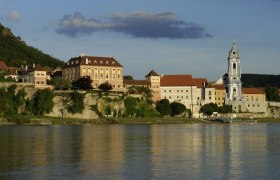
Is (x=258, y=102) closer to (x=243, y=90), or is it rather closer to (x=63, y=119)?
(x=243, y=90)

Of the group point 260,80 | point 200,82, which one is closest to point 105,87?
point 200,82

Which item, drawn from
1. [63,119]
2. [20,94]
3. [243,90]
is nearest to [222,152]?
[63,119]

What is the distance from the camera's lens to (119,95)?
91250 millimetres

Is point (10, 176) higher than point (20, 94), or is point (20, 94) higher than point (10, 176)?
point (20, 94)

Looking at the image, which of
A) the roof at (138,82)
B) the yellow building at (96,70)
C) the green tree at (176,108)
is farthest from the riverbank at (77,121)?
the yellow building at (96,70)

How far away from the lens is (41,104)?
82.8 m

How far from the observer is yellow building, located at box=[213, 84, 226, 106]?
11151 centimetres

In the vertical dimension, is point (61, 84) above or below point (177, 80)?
below

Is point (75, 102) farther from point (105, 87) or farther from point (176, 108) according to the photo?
point (176, 108)

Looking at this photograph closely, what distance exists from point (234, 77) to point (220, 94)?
15.2 feet

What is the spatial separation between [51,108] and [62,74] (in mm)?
17538

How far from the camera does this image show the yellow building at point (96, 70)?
9600 centimetres

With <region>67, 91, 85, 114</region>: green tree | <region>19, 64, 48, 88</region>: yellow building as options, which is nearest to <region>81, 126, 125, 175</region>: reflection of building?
<region>67, 91, 85, 114</region>: green tree

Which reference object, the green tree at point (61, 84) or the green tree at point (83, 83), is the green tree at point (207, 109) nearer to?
the green tree at point (83, 83)
